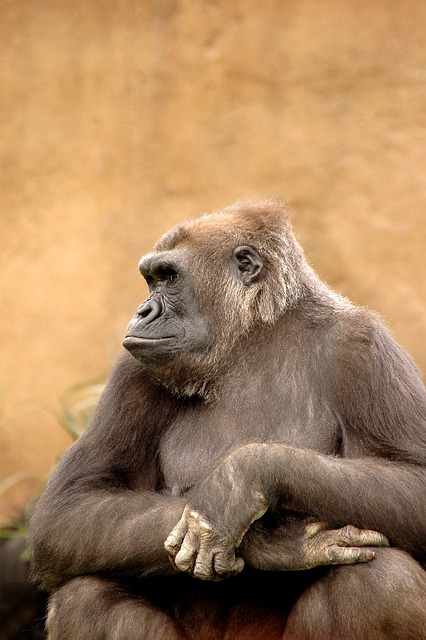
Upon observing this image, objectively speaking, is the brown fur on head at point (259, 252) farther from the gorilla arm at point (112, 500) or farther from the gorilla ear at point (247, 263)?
the gorilla arm at point (112, 500)

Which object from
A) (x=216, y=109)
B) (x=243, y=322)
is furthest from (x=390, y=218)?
(x=243, y=322)

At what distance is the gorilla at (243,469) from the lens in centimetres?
467

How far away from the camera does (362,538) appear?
4.71 metres

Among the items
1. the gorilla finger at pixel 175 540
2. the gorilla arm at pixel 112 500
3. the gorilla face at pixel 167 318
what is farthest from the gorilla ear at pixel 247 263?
the gorilla finger at pixel 175 540

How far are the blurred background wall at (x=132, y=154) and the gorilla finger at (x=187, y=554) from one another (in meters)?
5.27

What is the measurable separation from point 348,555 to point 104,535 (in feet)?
3.58

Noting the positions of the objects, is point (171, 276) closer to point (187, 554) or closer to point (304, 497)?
point (304, 497)

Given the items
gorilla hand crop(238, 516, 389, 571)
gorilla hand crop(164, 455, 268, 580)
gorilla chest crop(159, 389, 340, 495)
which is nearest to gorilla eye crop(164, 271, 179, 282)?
gorilla chest crop(159, 389, 340, 495)

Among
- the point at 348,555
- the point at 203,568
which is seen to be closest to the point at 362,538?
the point at 348,555

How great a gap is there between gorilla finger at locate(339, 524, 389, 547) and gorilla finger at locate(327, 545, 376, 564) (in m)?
0.04

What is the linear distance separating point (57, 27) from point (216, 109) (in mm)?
1561

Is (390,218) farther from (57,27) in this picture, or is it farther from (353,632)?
(353,632)

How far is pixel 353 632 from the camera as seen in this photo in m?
4.51

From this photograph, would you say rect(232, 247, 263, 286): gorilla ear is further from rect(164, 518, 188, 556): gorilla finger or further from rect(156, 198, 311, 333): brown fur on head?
rect(164, 518, 188, 556): gorilla finger
